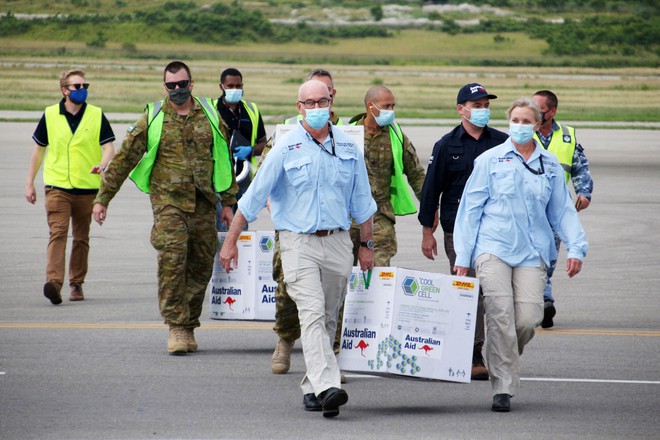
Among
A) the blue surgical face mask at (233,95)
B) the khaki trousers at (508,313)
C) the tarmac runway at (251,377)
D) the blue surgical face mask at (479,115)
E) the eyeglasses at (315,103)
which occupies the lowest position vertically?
the tarmac runway at (251,377)

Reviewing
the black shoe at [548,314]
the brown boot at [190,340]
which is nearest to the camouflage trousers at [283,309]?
the brown boot at [190,340]

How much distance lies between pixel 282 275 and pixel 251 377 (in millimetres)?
762

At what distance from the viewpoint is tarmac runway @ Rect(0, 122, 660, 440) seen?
659 centimetres

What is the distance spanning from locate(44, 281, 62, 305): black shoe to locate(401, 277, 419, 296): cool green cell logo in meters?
4.75

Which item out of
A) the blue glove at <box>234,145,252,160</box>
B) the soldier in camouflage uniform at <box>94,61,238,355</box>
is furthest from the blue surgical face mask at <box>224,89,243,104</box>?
the soldier in camouflage uniform at <box>94,61,238,355</box>

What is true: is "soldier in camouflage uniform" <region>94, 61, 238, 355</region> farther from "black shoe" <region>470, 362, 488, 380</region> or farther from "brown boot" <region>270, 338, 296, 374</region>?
"black shoe" <region>470, 362, 488, 380</region>

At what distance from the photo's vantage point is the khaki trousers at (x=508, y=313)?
22.9 ft

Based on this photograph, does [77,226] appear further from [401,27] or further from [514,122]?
[401,27]

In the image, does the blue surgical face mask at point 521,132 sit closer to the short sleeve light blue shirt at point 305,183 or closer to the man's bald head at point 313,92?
the short sleeve light blue shirt at point 305,183

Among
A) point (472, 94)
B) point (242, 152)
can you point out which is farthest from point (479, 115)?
point (242, 152)

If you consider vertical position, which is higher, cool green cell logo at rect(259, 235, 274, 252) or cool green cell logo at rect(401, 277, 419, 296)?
cool green cell logo at rect(259, 235, 274, 252)

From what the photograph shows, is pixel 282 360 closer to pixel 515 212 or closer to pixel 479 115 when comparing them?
pixel 515 212

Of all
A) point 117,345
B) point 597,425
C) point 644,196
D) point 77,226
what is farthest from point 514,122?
point 644,196

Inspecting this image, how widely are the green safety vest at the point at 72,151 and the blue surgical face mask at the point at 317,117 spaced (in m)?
4.75
